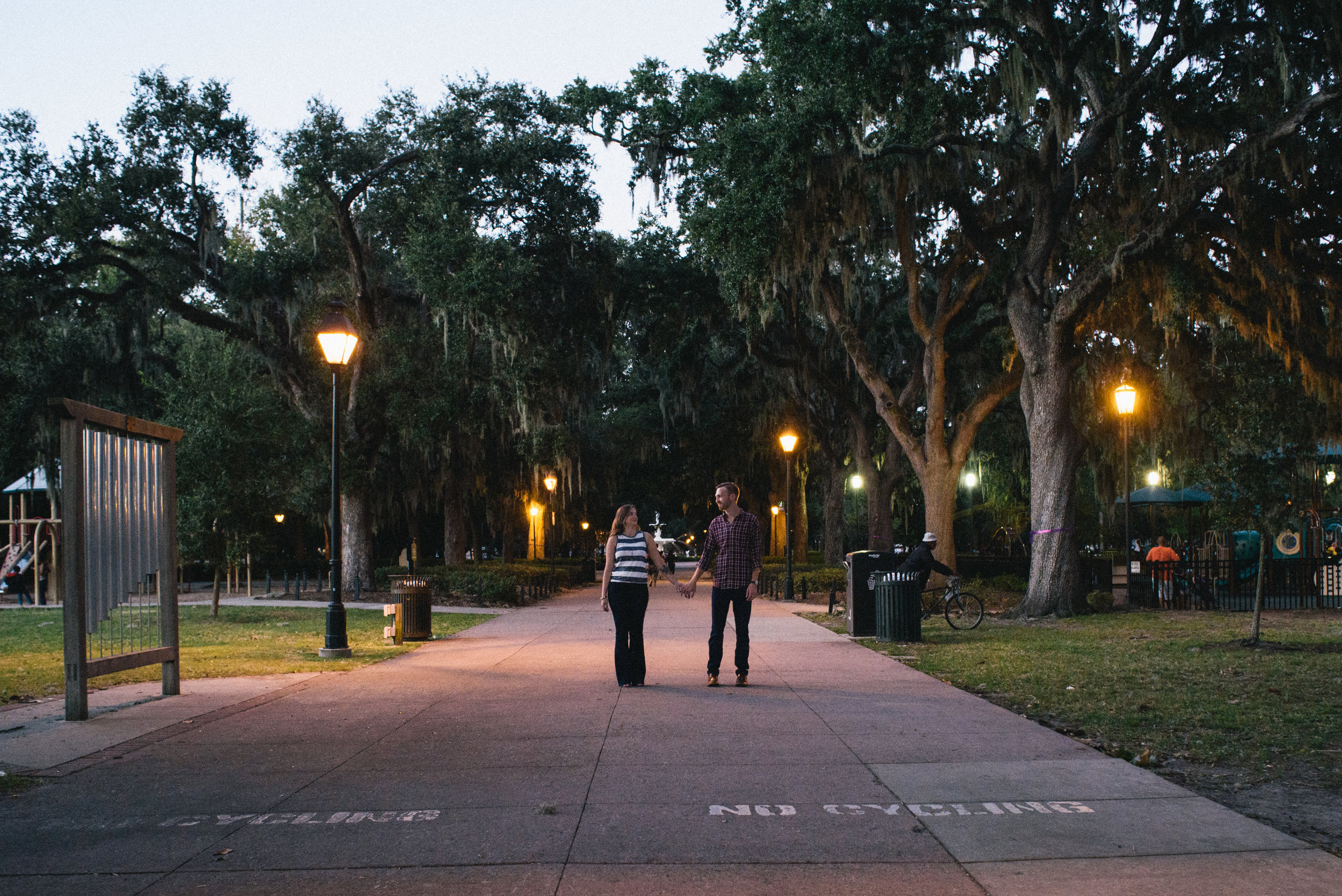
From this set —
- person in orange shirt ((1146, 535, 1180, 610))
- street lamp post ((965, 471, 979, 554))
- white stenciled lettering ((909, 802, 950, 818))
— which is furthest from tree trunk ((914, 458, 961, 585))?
Answer: street lamp post ((965, 471, 979, 554))

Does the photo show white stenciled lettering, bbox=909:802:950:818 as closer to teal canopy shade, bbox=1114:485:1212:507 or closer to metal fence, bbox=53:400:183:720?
metal fence, bbox=53:400:183:720

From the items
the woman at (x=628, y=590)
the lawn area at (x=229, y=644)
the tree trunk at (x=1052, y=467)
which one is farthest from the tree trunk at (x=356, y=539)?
the woman at (x=628, y=590)

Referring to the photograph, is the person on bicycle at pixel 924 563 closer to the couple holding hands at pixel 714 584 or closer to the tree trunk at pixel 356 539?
the couple holding hands at pixel 714 584

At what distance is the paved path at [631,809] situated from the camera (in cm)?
447

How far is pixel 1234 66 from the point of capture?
59.4ft

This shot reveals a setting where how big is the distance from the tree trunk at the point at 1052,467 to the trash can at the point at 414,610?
10.6 meters

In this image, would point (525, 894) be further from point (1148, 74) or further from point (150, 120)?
point (150, 120)

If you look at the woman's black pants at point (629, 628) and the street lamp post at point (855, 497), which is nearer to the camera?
the woman's black pants at point (629, 628)

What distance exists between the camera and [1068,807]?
5535 mm

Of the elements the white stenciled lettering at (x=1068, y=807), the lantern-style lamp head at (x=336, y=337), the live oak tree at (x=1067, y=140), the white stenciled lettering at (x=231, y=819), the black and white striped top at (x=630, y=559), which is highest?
the live oak tree at (x=1067, y=140)

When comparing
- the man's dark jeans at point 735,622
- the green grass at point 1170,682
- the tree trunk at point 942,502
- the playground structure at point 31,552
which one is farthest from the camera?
the playground structure at point 31,552

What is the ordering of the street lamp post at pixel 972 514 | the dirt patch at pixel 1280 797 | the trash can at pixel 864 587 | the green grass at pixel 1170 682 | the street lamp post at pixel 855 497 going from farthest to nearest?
the street lamp post at pixel 855 497, the street lamp post at pixel 972 514, the trash can at pixel 864 587, the green grass at pixel 1170 682, the dirt patch at pixel 1280 797

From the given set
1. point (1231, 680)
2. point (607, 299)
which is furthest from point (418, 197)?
point (1231, 680)

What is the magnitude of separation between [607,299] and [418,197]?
16.9ft
